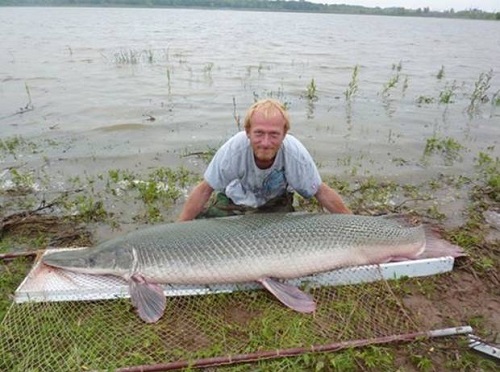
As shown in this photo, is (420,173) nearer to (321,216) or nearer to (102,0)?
(321,216)

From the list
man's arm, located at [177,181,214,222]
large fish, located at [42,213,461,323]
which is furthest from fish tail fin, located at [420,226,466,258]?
man's arm, located at [177,181,214,222]

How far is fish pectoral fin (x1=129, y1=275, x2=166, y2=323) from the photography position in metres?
3.64

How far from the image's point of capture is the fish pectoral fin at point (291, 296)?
3.73 metres

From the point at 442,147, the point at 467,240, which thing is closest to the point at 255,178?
the point at 467,240

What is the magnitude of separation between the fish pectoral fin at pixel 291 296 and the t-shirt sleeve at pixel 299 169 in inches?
42.5

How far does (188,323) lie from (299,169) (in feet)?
5.85

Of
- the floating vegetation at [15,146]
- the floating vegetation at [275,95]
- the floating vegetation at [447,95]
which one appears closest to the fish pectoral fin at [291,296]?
the floating vegetation at [15,146]

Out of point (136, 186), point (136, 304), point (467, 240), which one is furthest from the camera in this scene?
point (136, 186)

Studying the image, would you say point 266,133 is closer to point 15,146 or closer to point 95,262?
point 95,262

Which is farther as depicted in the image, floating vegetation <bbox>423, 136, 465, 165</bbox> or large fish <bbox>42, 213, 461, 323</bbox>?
floating vegetation <bbox>423, 136, 465, 165</bbox>

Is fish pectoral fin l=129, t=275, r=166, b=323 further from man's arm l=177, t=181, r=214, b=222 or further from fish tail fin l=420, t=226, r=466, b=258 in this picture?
fish tail fin l=420, t=226, r=466, b=258

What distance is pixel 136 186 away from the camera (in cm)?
→ 675

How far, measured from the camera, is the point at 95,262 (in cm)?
400

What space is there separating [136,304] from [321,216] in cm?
183
